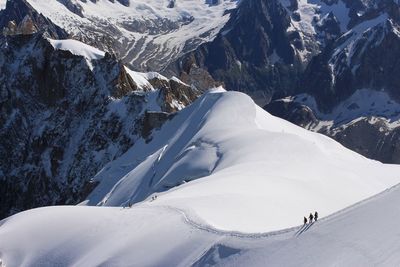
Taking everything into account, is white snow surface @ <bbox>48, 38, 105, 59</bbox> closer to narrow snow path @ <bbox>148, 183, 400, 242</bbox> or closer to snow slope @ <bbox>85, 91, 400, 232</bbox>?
snow slope @ <bbox>85, 91, 400, 232</bbox>

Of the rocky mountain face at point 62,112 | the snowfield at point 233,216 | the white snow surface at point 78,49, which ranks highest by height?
the snowfield at point 233,216

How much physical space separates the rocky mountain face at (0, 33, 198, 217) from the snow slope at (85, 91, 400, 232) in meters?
19.9

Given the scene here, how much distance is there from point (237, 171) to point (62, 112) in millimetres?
107966

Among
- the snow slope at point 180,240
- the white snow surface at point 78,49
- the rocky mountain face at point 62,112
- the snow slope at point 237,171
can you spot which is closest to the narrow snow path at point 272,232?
the snow slope at point 180,240

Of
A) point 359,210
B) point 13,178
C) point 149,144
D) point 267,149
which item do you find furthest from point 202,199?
point 13,178

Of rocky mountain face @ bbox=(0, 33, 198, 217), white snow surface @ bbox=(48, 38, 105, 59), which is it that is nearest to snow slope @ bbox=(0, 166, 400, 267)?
rocky mountain face @ bbox=(0, 33, 198, 217)

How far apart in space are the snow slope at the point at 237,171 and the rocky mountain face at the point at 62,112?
1994 cm

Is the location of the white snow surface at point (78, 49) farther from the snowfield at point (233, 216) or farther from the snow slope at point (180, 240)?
the snow slope at point (180, 240)

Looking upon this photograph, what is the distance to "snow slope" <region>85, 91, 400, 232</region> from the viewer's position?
2495 inches

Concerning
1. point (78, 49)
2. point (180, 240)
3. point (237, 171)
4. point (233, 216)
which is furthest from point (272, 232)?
point (78, 49)

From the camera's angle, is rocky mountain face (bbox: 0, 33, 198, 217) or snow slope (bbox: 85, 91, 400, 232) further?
rocky mountain face (bbox: 0, 33, 198, 217)

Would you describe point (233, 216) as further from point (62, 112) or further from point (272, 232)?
point (62, 112)

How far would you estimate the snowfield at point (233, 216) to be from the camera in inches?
1708

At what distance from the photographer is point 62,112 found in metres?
184
